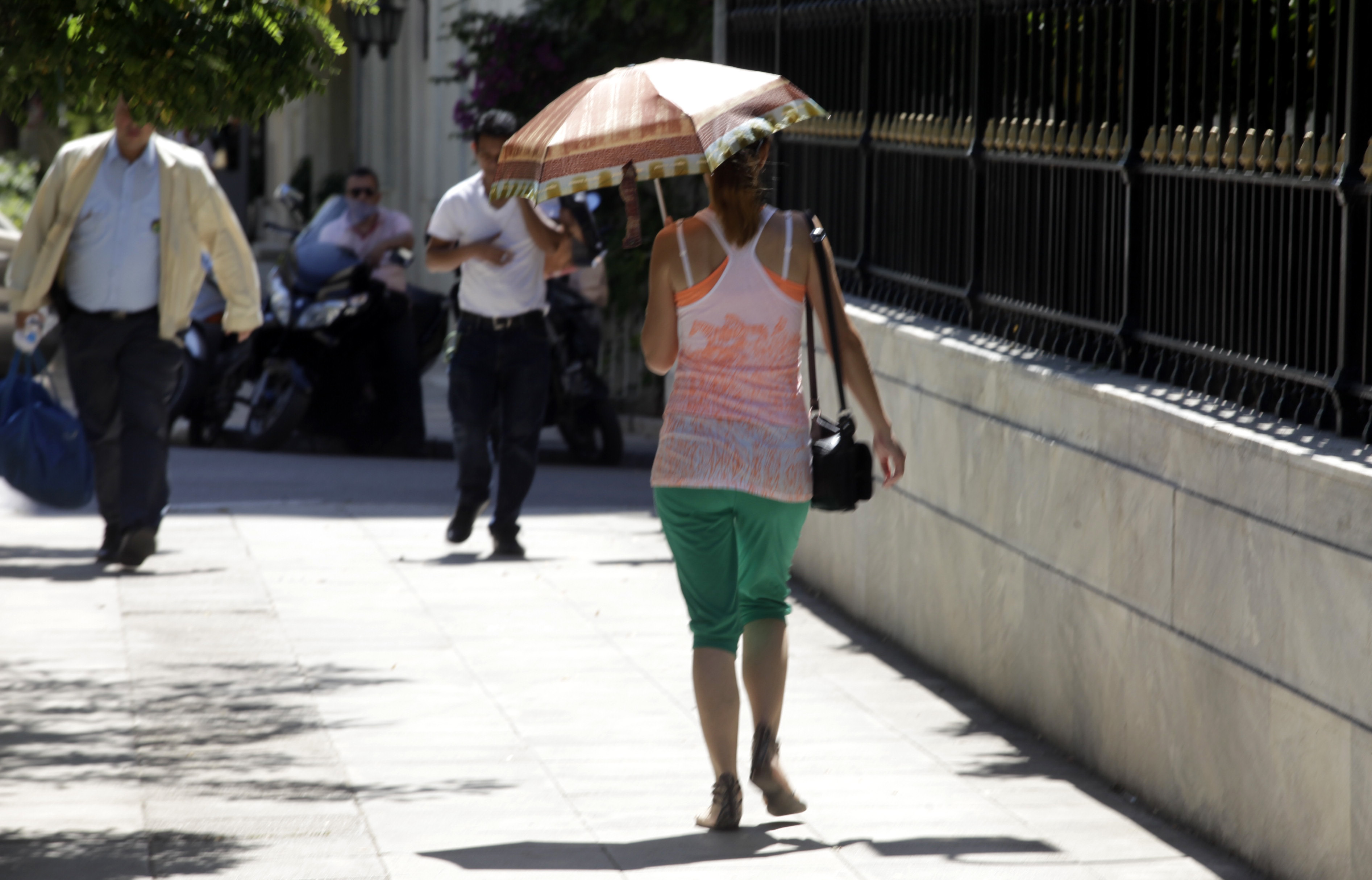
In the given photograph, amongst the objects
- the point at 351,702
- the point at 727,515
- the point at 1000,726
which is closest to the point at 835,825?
the point at 727,515

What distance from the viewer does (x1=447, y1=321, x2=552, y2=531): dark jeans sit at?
930 centimetres

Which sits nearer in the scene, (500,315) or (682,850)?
(682,850)

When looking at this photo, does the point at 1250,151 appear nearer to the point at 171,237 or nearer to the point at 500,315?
the point at 500,315

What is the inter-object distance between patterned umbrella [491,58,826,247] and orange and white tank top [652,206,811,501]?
21cm

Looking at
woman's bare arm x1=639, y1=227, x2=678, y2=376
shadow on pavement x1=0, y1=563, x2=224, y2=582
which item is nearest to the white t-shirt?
shadow on pavement x1=0, y1=563, x2=224, y2=582

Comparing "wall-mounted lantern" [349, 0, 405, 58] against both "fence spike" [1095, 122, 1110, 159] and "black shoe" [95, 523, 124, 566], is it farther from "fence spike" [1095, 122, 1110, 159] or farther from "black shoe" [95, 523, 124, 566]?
"fence spike" [1095, 122, 1110, 159]

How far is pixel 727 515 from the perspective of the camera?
5262mm

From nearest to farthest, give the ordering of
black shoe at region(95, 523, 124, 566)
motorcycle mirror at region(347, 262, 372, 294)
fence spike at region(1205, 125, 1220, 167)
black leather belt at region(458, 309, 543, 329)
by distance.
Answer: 1. fence spike at region(1205, 125, 1220, 167)
2. black shoe at region(95, 523, 124, 566)
3. black leather belt at region(458, 309, 543, 329)
4. motorcycle mirror at region(347, 262, 372, 294)

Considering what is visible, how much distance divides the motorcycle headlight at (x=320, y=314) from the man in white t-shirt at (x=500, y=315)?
13.7 ft

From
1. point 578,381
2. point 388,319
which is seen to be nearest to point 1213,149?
point 578,381

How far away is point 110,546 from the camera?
902cm

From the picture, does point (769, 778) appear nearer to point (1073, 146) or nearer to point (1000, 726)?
point (1000, 726)

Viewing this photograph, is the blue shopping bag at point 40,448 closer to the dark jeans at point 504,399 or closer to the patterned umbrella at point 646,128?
the dark jeans at point 504,399

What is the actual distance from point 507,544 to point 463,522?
0.32 meters
